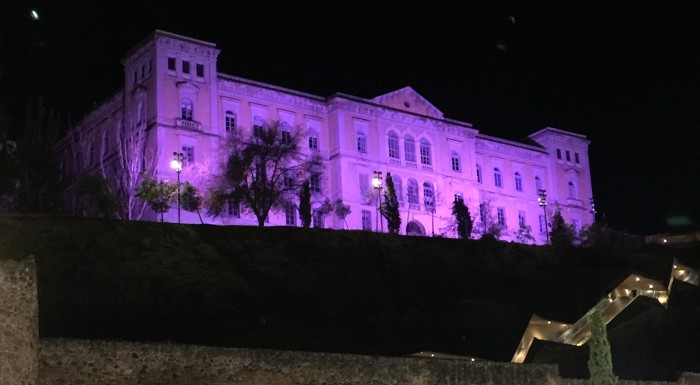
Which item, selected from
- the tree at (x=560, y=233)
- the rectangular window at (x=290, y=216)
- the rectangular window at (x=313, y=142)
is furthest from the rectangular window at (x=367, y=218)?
the tree at (x=560, y=233)

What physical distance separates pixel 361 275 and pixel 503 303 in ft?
23.5

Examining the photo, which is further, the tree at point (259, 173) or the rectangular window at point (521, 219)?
the rectangular window at point (521, 219)

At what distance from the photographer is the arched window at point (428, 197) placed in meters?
70.4

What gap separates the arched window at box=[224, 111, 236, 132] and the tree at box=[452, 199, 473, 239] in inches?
765

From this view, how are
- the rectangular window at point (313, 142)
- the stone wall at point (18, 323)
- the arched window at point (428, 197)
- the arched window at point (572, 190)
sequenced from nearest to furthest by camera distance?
the stone wall at point (18, 323) → the rectangular window at point (313, 142) → the arched window at point (428, 197) → the arched window at point (572, 190)

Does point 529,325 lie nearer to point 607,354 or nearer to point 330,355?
point 607,354

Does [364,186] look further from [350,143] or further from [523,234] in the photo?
[523,234]

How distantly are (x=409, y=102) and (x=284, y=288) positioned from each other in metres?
38.2

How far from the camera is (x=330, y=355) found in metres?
24.3

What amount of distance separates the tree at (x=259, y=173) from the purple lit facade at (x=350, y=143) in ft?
4.22

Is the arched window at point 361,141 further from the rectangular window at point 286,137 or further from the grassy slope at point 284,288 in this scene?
the grassy slope at point 284,288

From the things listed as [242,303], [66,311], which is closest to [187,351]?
[66,311]

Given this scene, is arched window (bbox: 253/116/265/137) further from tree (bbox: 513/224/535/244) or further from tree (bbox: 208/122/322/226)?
tree (bbox: 513/224/535/244)

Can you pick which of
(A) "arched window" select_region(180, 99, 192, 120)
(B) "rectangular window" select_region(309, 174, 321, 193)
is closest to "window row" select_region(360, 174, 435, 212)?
(B) "rectangular window" select_region(309, 174, 321, 193)
